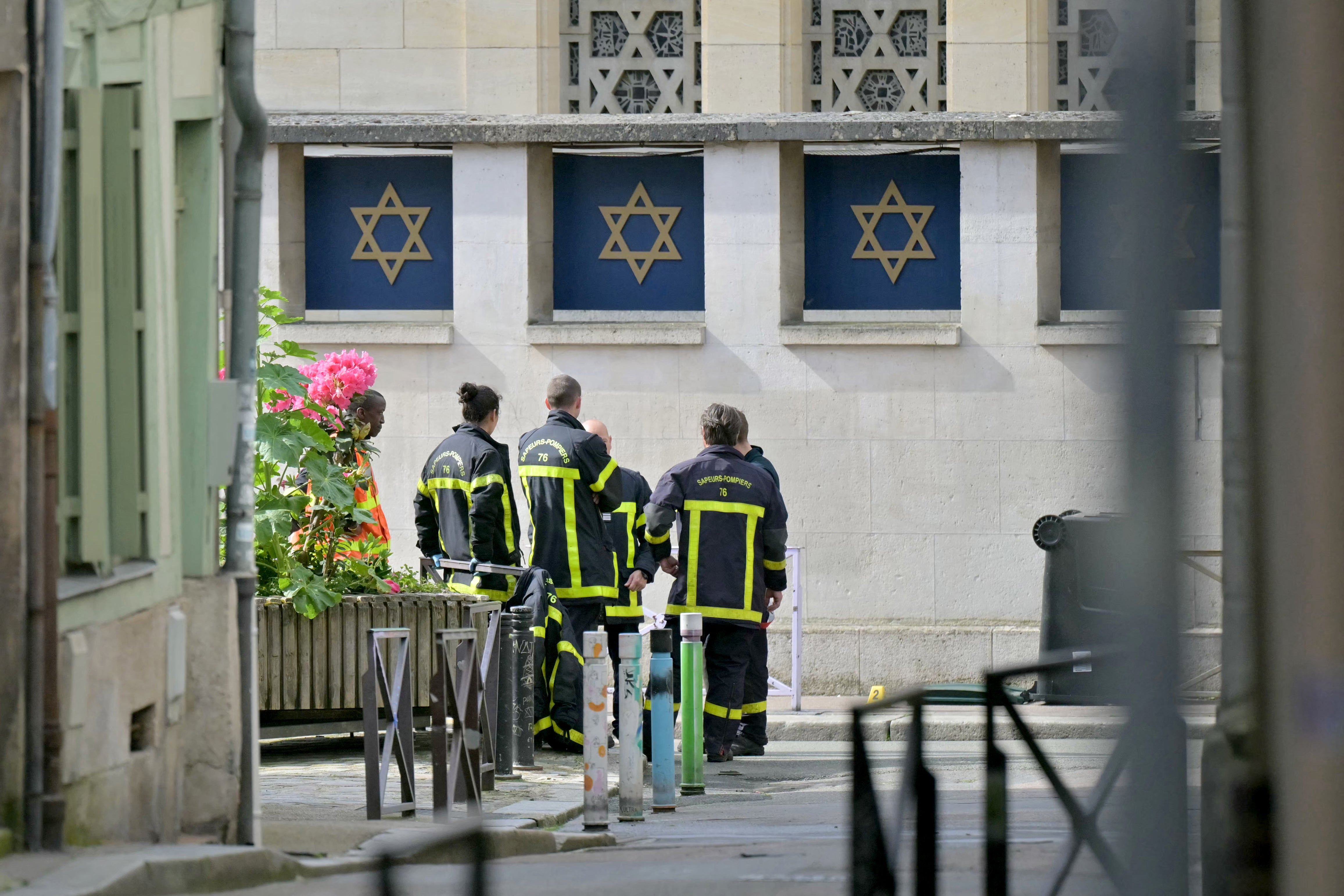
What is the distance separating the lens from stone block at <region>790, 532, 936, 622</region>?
578 inches

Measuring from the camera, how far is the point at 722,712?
1102 cm

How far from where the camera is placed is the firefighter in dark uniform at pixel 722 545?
10852 millimetres

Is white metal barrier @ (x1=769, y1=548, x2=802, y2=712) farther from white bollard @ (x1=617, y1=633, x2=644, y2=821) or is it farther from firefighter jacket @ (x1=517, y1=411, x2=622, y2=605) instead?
white bollard @ (x1=617, y1=633, x2=644, y2=821)

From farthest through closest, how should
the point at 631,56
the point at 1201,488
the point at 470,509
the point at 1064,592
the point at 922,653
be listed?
the point at 631,56 < the point at 922,653 < the point at 1064,592 < the point at 470,509 < the point at 1201,488

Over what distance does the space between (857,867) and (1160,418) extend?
351 cm

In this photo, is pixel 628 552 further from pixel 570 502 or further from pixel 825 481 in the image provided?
pixel 825 481

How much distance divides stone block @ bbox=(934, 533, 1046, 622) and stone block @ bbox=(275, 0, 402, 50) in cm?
563

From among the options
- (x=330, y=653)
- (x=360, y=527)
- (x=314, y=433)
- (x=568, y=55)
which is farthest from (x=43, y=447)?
(x=568, y=55)

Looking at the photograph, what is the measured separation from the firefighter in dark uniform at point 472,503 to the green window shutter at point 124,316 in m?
4.08

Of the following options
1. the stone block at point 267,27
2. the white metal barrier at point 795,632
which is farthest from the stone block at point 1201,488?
the stone block at point 267,27

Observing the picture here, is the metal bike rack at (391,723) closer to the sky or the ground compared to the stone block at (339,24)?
closer to the ground

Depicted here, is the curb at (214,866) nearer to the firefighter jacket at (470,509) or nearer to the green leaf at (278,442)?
the green leaf at (278,442)

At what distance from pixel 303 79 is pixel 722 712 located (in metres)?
6.68

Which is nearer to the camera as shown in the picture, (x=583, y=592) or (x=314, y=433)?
(x=314, y=433)
